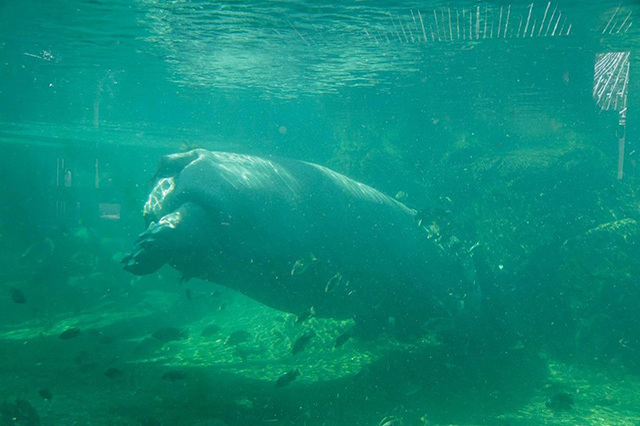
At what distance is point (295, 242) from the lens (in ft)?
25.9

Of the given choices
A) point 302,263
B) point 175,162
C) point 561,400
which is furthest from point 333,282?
point 561,400

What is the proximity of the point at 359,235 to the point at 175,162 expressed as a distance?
431cm

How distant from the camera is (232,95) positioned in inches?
835

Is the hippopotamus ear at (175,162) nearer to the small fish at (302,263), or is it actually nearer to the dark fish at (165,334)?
the small fish at (302,263)

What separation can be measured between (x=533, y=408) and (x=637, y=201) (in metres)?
9.10

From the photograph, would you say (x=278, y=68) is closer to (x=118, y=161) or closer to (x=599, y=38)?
(x=599, y=38)

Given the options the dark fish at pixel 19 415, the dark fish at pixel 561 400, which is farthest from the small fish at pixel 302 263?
the dark fish at pixel 561 400

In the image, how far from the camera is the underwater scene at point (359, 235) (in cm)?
773

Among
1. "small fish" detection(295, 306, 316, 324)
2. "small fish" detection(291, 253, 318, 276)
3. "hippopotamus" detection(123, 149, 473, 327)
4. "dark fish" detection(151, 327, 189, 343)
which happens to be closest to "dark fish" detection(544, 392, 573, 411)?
"hippopotamus" detection(123, 149, 473, 327)

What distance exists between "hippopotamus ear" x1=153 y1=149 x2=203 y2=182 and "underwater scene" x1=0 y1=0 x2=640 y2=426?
74 millimetres

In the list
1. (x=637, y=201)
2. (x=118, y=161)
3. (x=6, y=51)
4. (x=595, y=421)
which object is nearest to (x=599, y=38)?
(x=637, y=201)

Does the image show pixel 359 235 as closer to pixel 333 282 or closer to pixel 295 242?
pixel 333 282

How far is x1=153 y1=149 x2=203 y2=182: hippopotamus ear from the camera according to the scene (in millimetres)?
8273

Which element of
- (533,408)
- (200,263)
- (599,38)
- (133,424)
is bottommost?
(533,408)
